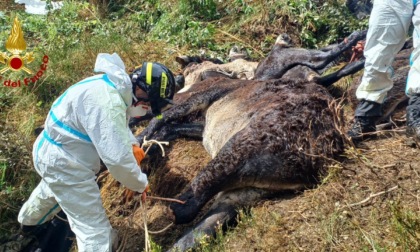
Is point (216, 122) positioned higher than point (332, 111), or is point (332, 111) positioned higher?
point (332, 111)

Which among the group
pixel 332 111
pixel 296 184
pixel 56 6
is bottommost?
pixel 56 6

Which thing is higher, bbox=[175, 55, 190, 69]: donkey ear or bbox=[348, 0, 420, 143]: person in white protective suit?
bbox=[348, 0, 420, 143]: person in white protective suit

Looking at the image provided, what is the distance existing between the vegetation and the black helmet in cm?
112

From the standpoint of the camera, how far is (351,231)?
3.60 meters

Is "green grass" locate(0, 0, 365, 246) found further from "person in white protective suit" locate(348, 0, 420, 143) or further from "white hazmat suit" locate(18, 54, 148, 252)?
"person in white protective suit" locate(348, 0, 420, 143)

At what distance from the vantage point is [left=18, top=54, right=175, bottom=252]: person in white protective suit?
393 cm

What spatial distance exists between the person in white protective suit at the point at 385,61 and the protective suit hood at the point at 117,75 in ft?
6.27

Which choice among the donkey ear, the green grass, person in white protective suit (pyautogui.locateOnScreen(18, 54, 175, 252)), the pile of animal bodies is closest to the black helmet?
person in white protective suit (pyautogui.locateOnScreen(18, 54, 175, 252))

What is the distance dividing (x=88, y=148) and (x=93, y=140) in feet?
1.03

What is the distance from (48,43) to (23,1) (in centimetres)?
228

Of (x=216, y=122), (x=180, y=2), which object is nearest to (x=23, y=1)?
(x=180, y=2)

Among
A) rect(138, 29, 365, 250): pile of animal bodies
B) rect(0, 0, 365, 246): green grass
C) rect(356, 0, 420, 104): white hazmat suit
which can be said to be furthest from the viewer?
rect(0, 0, 365, 246): green grass

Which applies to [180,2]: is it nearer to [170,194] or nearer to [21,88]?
[21,88]

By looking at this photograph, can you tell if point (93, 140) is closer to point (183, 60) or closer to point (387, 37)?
point (387, 37)
